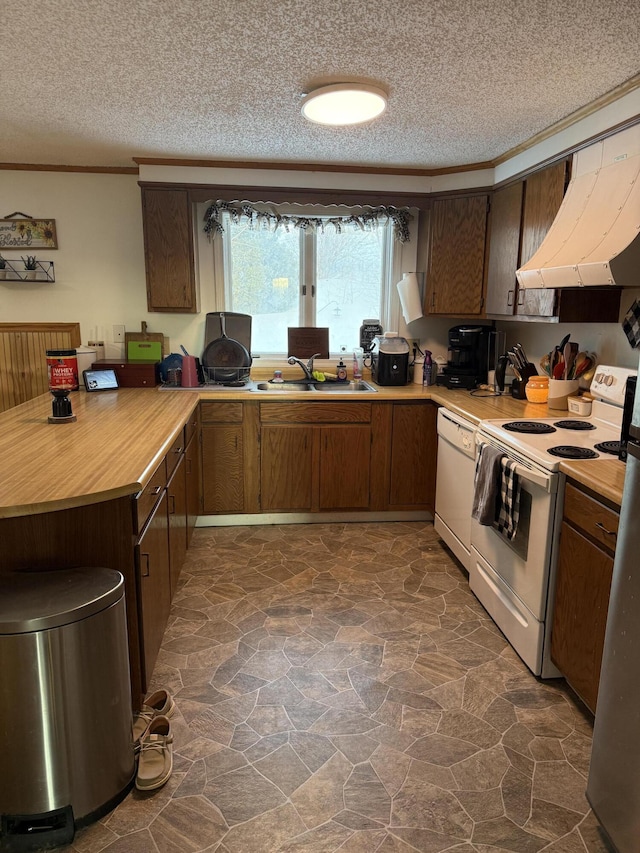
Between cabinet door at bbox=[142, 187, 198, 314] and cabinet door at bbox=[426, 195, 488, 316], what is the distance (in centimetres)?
166

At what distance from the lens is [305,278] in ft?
13.9

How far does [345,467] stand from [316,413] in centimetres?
42

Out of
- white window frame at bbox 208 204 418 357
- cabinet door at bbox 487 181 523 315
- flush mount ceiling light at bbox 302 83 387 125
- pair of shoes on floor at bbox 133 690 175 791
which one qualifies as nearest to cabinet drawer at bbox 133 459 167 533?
pair of shoes on floor at bbox 133 690 175 791

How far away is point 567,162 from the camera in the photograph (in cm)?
289

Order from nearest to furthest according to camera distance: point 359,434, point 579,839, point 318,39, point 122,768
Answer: point 579,839
point 122,768
point 318,39
point 359,434

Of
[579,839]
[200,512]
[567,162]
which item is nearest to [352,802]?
[579,839]

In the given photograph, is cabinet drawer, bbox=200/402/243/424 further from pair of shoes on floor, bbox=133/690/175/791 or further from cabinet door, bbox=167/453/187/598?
pair of shoes on floor, bbox=133/690/175/791

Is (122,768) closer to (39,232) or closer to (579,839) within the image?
(579,839)

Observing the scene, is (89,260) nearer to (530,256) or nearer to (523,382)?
(530,256)

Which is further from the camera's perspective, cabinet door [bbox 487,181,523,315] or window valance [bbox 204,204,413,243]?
window valance [bbox 204,204,413,243]

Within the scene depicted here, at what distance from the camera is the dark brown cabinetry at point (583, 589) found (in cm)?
188

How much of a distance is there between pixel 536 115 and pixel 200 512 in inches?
117

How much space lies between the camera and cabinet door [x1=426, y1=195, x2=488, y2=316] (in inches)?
151

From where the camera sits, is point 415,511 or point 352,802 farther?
point 415,511
